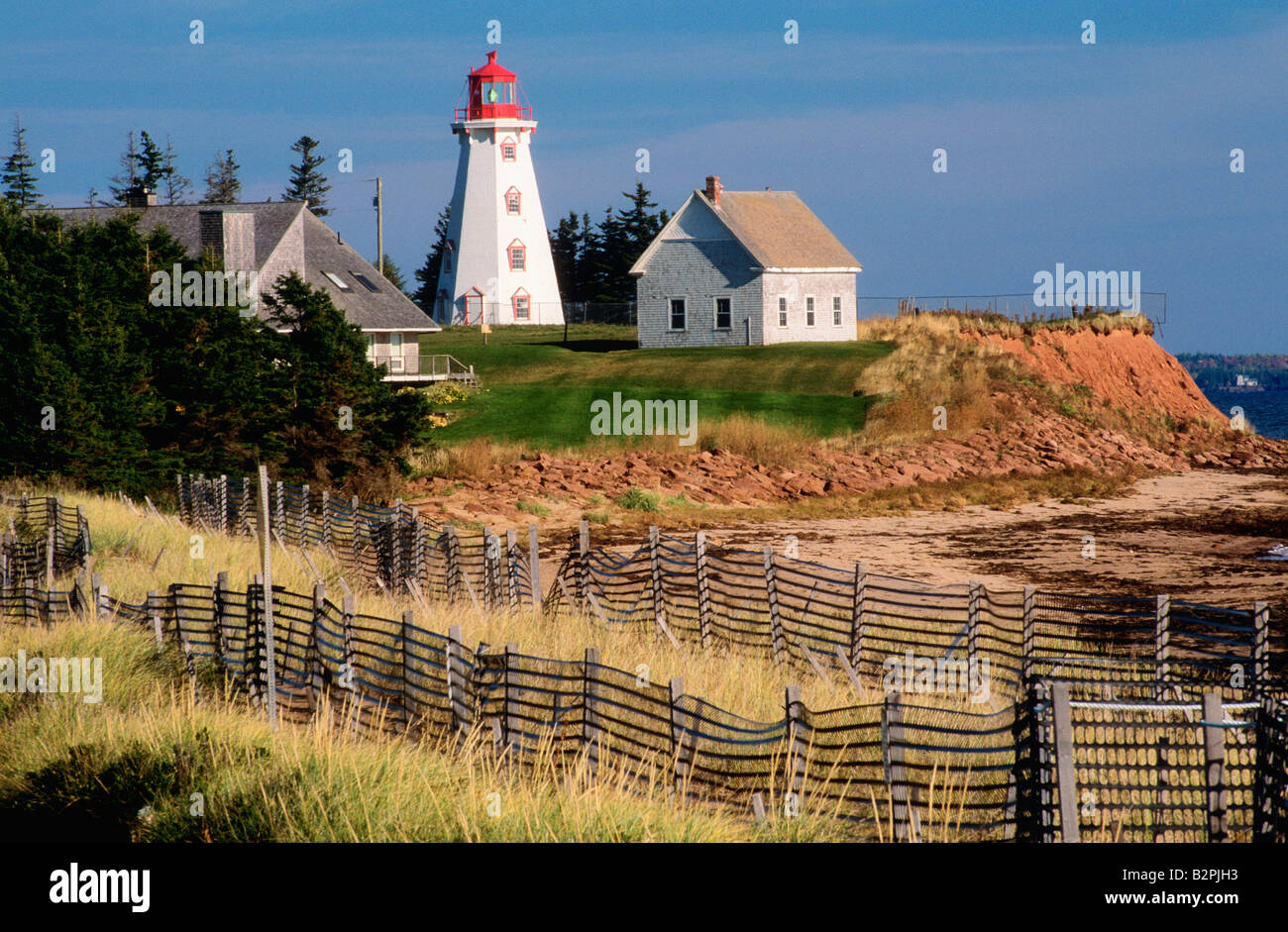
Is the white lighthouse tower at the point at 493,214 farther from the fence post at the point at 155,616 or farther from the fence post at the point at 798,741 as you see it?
the fence post at the point at 798,741

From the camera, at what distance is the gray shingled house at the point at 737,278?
58.2 m

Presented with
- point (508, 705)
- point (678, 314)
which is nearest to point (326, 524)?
point (508, 705)

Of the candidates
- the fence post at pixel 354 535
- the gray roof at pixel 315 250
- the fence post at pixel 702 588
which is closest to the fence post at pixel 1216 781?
the fence post at pixel 702 588

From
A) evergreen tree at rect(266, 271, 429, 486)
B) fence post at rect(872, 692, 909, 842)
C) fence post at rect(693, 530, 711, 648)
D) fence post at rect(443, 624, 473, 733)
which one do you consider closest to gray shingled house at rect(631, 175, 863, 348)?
evergreen tree at rect(266, 271, 429, 486)

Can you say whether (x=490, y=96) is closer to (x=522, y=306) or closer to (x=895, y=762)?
(x=522, y=306)

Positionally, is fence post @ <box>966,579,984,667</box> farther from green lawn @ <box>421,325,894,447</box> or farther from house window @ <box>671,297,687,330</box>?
house window @ <box>671,297,687,330</box>

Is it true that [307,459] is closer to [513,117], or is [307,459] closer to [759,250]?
[759,250]

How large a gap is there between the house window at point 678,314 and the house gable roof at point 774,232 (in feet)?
6.53

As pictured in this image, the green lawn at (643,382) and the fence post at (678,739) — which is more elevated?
the green lawn at (643,382)

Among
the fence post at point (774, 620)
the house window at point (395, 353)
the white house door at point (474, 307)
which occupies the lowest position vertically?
the fence post at point (774, 620)

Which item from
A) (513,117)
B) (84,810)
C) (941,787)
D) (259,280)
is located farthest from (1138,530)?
(513,117)

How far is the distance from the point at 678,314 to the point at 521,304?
18.8 metres

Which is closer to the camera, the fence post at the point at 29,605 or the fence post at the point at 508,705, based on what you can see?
the fence post at the point at 508,705

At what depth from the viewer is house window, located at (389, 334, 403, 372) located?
53781 millimetres
